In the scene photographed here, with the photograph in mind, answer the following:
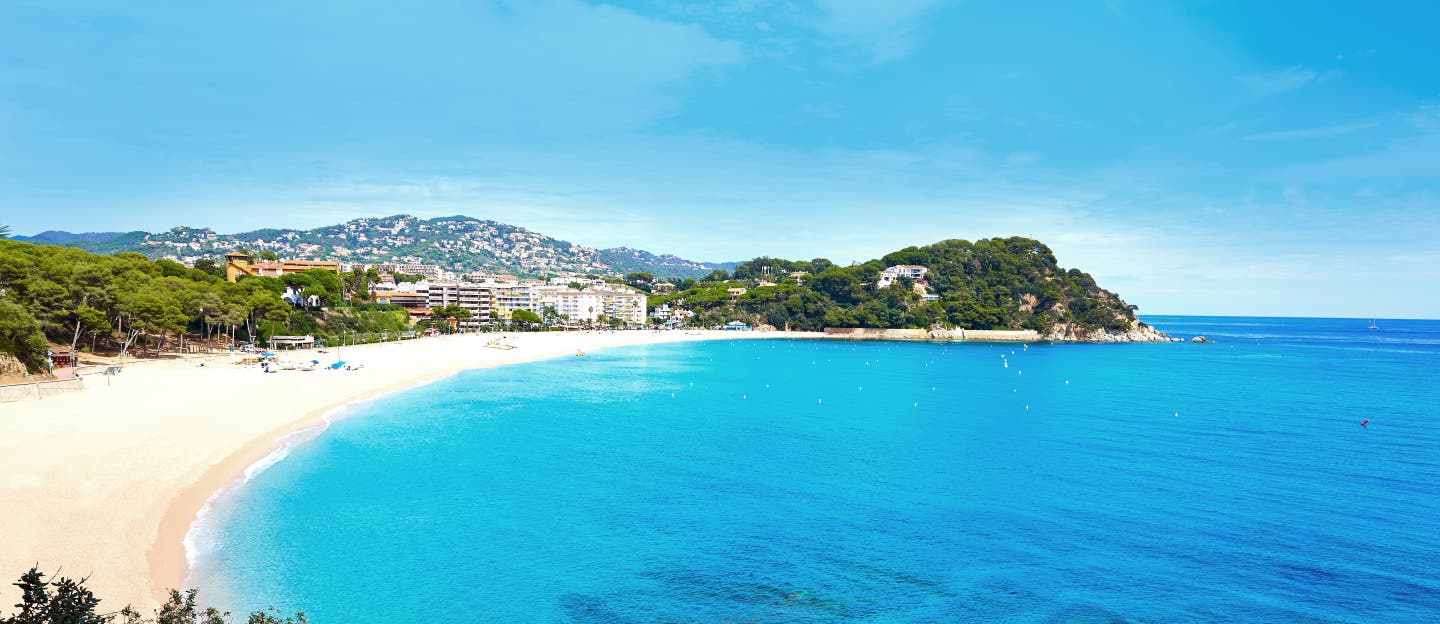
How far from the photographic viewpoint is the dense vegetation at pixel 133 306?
40844mm

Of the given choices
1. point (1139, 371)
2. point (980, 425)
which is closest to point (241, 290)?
point (980, 425)

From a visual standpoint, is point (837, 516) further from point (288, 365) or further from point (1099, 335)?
point (1099, 335)

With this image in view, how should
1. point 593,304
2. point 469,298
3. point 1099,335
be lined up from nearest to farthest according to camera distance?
point 469,298 < point 1099,335 < point 593,304

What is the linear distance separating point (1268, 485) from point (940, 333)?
10831 cm

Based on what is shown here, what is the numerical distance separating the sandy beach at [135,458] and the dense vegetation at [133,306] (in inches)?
149

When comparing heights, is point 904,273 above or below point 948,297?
above

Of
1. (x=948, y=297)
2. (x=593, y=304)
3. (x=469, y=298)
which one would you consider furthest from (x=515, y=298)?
(x=948, y=297)

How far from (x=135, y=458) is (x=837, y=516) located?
69.3ft

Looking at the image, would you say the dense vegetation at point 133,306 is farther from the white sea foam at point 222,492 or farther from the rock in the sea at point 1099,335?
the rock in the sea at point 1099,335

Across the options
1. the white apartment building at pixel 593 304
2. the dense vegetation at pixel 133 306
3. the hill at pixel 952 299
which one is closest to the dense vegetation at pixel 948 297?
the hill at pixel 952 299

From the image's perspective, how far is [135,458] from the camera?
22.0m

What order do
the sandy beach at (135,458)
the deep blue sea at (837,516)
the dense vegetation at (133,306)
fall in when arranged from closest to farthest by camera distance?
the sandy beach at (135,458) < the deep blue sea at (837,516) < the dense vegetation at (133,306)

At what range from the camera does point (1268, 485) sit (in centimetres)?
2466

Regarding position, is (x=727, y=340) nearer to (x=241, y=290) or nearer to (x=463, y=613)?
(x=241, y=290)
